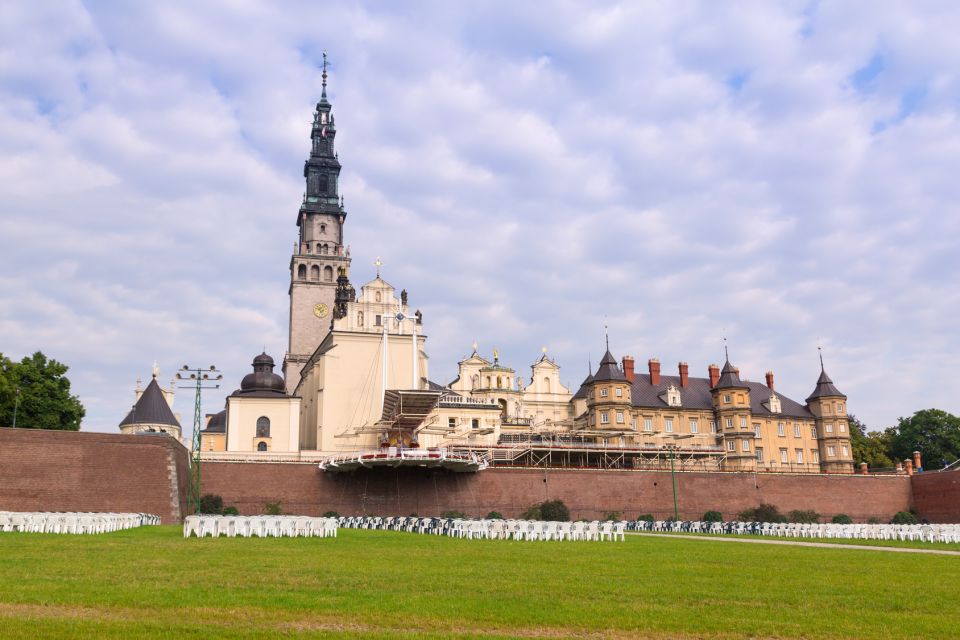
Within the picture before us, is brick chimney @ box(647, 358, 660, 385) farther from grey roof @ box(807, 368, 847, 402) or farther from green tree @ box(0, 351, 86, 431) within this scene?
green tree @ box(0, 351, 86, 431)

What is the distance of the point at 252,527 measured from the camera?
32375 millimetres

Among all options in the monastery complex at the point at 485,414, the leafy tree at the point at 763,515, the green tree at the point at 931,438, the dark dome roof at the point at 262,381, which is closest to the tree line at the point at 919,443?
the green tree at the point at 931,438

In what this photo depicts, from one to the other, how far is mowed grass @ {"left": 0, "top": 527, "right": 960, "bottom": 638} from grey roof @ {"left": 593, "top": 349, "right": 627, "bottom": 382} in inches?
→ 2116

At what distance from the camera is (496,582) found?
56.4 ft

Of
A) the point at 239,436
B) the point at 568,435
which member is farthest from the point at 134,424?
the point at 568,435

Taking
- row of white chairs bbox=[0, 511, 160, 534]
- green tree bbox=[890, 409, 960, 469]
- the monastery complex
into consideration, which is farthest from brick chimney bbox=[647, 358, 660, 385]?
row of white chairs bbox=[0, 511, 160, 534]

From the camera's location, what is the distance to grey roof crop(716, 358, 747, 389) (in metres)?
83.8

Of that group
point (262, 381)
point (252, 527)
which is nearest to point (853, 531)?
point (252, 527)

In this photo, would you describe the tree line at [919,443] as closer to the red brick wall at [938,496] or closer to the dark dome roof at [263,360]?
the red brick wall at [938,496]

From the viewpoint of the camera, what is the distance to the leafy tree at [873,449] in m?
92.9

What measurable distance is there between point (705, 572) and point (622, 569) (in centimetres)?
198

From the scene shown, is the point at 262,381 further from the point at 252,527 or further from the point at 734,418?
the point at 734,418

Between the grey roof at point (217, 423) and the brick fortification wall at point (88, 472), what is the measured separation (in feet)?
180

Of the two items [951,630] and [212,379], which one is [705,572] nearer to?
[951,630]
